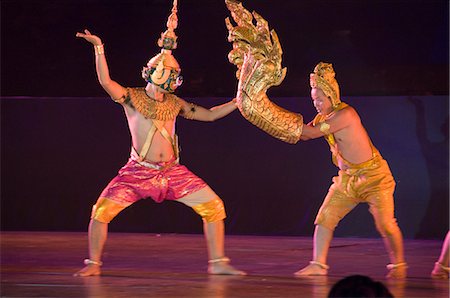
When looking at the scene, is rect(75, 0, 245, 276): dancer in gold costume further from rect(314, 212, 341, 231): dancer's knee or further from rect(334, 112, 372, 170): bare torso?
rect(334, 112, 372, 170): bare torso

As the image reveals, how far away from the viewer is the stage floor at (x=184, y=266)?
5.99 metres

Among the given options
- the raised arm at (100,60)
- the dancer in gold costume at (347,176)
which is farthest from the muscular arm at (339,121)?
the raised arm at (100,60)

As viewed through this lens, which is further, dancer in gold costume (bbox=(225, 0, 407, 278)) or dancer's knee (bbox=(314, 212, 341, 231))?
dancer's knee (bbox=(314, 212, 341, 231))

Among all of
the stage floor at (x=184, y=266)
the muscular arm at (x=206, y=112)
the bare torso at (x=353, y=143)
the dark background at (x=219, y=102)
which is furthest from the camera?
the dark background at (x=219, y=102)

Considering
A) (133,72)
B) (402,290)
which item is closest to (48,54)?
(133,72)

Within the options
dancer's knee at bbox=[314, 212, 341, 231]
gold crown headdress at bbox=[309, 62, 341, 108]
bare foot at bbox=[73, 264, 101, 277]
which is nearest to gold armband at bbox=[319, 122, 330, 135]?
gold crown headdress at bbox=[309, 62, 341, 108]

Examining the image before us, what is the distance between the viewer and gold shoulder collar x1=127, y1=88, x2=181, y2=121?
671cm

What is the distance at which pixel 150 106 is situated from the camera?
22.1ft

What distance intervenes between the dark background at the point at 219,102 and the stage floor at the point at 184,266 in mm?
362

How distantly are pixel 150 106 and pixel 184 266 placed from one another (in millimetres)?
1384

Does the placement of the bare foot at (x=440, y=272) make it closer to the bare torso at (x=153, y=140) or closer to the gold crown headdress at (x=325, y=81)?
the gold crown headdress at (x=325, y=81)

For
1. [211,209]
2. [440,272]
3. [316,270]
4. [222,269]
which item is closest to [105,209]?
[211,209]

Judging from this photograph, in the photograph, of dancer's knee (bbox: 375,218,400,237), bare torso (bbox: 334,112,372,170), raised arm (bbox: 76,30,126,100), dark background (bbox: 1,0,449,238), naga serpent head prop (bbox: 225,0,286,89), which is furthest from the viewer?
dark background (bbox: 1,0,449,238)

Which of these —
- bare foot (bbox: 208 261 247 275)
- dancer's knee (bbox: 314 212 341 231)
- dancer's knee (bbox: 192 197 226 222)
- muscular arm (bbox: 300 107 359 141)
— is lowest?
bare foot (bbox: 208 261 247 275)
